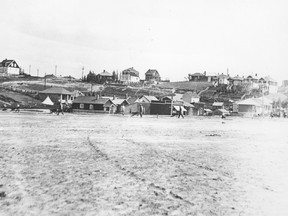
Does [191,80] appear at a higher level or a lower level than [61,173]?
higher

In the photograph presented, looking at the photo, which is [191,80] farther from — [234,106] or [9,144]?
[9,144]

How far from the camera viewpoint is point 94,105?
5881 cm

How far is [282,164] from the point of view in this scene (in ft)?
34.8

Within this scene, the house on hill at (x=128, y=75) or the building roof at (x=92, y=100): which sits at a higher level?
the house on hill at (x=128, y=75)

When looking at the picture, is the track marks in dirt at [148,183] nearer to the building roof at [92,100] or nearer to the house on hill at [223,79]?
the building roof at [92,100]

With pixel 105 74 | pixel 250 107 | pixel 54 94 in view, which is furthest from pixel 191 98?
pixel 105 74

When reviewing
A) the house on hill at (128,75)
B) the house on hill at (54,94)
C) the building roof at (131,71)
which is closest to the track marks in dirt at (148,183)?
the house on hill at (54,94)

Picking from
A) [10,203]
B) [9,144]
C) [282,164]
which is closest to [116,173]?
[10,203]

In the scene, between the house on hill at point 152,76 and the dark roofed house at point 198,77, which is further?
the house on hill at point 152,76

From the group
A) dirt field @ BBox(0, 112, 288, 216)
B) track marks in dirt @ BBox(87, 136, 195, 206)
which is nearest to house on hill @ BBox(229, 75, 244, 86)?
dirt field @ BBox(0, 112, 288, 216)

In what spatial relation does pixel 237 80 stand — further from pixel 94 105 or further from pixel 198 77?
pixel 94 105

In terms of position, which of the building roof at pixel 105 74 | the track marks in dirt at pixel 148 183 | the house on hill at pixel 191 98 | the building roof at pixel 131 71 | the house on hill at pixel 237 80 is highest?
the building roof at pixel 131 71

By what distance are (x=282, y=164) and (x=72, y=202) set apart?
7520 millimetres

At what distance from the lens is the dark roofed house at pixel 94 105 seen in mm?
58156
